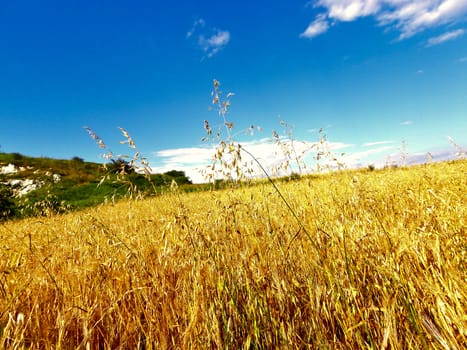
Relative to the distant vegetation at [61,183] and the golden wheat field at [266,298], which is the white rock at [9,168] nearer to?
the distant vegetation at [61,183]

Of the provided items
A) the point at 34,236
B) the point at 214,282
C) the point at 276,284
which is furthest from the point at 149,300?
the point at 34,236

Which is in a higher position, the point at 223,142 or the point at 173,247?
the point at 223,142

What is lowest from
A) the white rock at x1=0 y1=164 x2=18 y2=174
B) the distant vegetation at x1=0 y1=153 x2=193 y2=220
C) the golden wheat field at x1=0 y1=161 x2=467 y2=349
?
the golden wheat field at x1=0 y1=161 x2=467 y2=349

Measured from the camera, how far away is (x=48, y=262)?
2760 mm

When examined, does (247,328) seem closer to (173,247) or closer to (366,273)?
(366,273)

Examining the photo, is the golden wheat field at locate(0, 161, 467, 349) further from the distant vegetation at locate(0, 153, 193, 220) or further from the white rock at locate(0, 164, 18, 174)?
the white rock at locate(0, 164, 18, 174)

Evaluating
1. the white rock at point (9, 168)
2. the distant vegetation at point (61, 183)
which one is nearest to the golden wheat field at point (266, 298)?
the distant vegetation at point (61, 183)

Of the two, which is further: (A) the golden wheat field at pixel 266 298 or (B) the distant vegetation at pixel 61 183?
(B) the distant vegetation at pixel 61 183

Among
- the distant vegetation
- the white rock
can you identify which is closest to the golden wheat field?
the distant vegetation

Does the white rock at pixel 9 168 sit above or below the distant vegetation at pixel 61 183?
above

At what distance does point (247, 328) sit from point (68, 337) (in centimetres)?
108

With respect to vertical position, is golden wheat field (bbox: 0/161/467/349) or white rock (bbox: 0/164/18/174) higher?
white rock (bbox: 0/164/18/174)

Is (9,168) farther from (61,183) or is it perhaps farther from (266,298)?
(266,298)

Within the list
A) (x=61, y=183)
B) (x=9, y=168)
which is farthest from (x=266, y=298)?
(x=9, y=168)
